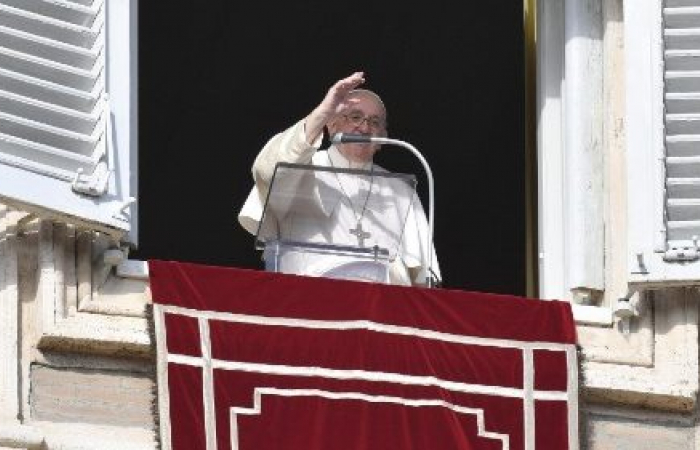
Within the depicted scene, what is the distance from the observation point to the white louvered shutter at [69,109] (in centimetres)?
1702

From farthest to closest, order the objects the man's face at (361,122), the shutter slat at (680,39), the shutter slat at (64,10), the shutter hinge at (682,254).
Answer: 1. the man's face at (361,122)
2. the shutter slat at (680,39)
3. the shutter hinge at (682,254)
4. the shutter slat at (64,10)

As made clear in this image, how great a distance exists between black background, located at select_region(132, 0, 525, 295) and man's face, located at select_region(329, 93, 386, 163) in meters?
1.21

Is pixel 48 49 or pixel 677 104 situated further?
pixel 677 104

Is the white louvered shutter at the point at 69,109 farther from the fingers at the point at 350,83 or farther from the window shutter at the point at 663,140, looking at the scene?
the window shutter at the point at 663,140

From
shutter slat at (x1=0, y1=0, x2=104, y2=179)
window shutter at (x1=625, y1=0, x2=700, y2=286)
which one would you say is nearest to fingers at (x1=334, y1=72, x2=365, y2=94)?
shutter slat at (x1=0, y1=0, x2=104, y2=179)

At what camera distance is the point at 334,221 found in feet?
58.0

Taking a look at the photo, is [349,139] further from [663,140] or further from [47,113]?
[47,113]

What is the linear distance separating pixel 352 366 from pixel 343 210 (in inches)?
30.6

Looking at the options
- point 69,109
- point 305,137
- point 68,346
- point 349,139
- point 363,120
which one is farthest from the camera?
point 363,120

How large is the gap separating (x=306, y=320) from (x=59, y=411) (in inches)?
31.2

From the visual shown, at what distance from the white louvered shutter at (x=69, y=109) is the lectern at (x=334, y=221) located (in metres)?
0.55

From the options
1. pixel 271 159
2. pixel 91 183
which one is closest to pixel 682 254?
pixel 271 159

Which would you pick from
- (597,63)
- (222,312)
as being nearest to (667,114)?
(597,63)

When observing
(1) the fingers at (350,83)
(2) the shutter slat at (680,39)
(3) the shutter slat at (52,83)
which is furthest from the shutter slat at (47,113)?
(2) the shutter slat at (680,39)
